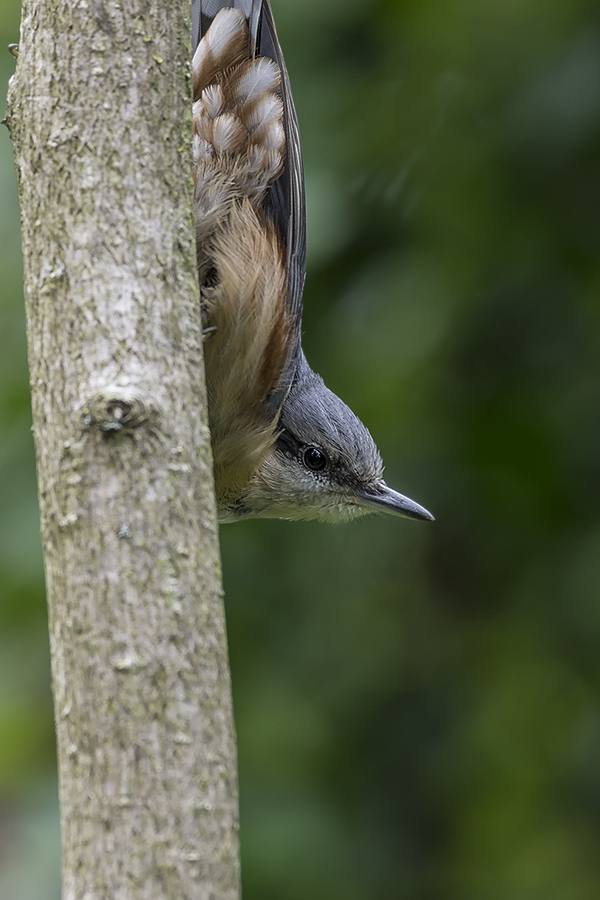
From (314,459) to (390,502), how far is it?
317 mm

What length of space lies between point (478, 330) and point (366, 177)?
1.86 feet

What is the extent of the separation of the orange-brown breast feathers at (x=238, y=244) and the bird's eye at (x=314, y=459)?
0.29 metres

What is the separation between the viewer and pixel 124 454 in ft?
4.18

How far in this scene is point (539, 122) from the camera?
9.05ft

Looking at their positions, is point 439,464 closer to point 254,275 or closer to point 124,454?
point 254,275

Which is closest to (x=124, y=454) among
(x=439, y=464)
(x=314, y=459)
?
(x=439, y=464)

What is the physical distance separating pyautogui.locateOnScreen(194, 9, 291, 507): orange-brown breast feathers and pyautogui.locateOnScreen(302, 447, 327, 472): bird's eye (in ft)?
0.96

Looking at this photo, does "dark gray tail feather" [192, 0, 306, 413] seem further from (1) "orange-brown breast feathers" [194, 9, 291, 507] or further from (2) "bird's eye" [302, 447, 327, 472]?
(2) "bird's eye" [302, 447, 327, 472]

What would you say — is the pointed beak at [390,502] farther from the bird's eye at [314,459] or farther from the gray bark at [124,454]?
the gray bark at [124,454]

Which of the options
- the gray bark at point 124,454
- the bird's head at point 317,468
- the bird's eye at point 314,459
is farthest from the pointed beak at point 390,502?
the gray bark at point 124,454

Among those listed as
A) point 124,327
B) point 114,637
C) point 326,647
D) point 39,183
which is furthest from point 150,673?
point 326,647

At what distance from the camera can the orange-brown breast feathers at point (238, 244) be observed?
8.55 feet

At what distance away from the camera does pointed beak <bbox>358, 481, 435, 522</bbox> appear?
2.93 m

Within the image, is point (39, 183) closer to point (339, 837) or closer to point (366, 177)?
point (366, 177)
